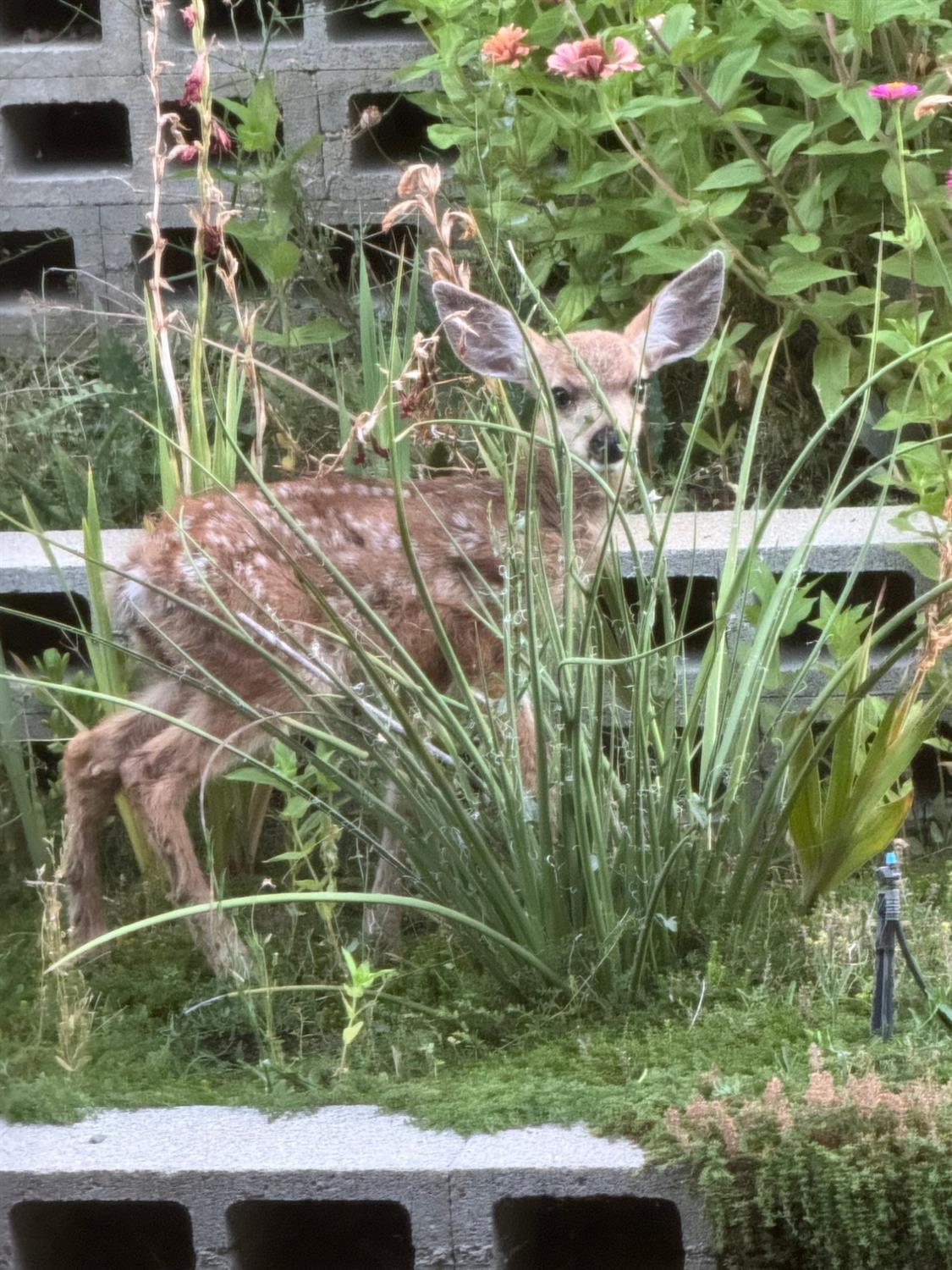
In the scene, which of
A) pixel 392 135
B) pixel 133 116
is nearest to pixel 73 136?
pixel 133 116

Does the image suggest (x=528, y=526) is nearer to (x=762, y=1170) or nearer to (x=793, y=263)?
(x=762, y=1170)

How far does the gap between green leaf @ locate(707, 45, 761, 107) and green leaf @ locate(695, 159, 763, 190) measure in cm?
16

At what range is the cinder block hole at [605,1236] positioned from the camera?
2.91 meters

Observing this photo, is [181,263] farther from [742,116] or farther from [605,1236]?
[605,1236]

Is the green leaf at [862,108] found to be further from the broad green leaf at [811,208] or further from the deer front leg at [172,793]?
the deer front leg at [172,793]

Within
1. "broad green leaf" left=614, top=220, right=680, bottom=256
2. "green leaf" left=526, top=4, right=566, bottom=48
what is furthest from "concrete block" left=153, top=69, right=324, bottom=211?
"broad green leaf" left=614, top=220, right=680, bottom=256

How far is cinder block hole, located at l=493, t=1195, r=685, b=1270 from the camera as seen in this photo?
2906 mm

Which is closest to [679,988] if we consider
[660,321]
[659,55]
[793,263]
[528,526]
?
[528,526]

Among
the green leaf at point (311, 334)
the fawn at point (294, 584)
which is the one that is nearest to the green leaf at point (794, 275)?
the fawn at point (294, 584)

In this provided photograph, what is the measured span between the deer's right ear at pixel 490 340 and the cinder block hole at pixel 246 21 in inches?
89.4

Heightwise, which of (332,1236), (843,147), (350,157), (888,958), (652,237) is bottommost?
(332,1236)

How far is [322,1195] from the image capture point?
268cm

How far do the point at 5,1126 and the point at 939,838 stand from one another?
2.22 metres

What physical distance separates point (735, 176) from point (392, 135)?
2024 millimetres
